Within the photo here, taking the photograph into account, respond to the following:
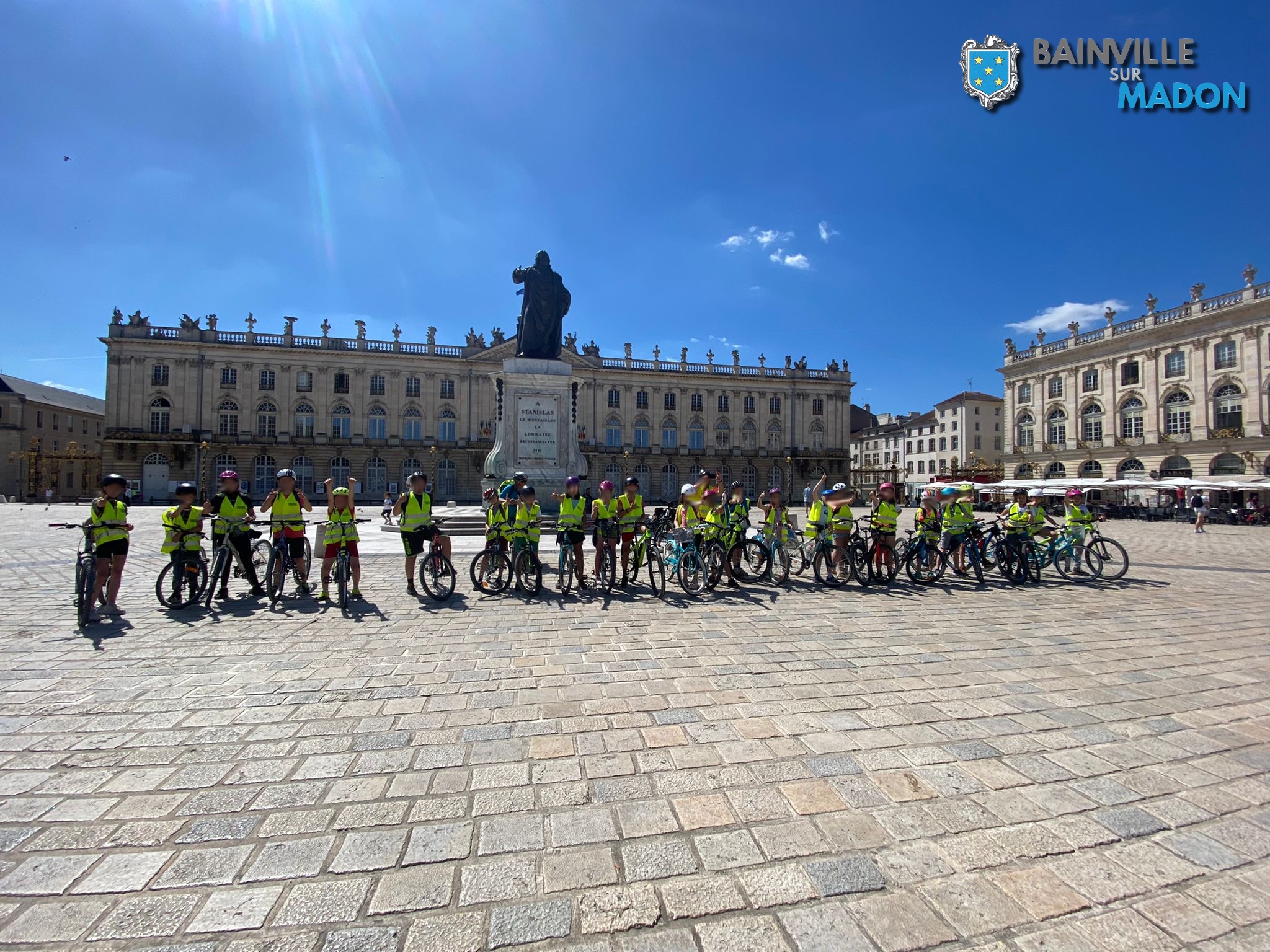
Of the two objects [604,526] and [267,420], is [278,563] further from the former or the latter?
[267,420]

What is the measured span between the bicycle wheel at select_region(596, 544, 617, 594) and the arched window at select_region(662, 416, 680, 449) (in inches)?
2035

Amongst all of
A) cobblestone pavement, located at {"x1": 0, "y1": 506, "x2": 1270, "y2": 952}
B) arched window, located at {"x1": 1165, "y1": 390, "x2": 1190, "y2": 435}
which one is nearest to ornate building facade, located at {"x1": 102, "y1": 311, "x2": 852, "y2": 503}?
arched window, located at {"x1": 1165, "y1": 390, "x2": 1190, "y2": 435}

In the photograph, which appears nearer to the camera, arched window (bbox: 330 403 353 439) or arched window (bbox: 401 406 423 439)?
arched window (bbox: 330 403 353 439)

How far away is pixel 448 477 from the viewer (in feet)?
178

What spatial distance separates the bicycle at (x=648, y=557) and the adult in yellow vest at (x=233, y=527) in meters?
5.48

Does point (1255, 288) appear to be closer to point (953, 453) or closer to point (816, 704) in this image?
point (953, 453)

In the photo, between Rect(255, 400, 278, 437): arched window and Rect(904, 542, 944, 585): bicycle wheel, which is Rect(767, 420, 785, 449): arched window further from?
Rect(904, 542, 944, 585): bicycle wheel

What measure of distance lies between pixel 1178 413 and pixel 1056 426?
31.2 feet

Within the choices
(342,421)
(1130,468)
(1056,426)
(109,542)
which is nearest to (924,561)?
(109,542)

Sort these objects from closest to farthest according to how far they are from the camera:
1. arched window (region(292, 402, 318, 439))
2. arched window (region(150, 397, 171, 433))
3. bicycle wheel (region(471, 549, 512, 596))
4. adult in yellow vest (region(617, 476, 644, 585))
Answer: bicycle wheel (region(471, 549, 512, 596)) → adult in yellow vest (region(617, 476, 644, 585)) → arched window (region(150, 397, 171, 433)) → arched window (region(292, 402, 318, 439))

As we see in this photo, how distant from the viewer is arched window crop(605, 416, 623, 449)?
59000 mm

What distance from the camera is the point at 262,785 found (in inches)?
119

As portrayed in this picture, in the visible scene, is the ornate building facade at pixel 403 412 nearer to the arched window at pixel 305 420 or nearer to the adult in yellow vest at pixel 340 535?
the arched window at pixel 305 420

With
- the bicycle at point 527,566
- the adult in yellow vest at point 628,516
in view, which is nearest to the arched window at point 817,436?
the adult in yellow vest at point 628,516
